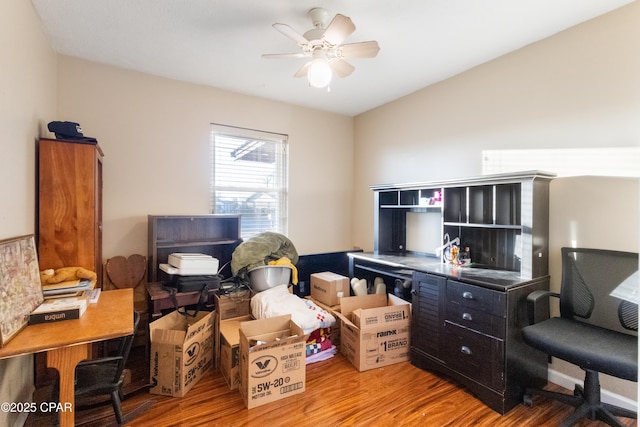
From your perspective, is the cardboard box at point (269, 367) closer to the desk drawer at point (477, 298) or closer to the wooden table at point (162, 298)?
the wooden table at point (162, 298)

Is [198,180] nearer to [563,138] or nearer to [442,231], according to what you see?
[442,231]

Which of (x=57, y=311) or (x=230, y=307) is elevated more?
(x=57, y=311)

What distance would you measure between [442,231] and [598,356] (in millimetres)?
1431

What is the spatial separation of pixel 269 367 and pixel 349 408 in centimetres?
59

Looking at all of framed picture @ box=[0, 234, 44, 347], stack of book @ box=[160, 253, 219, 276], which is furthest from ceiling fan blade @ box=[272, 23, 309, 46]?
stack of book @ box=[160, 253, 219, 276]

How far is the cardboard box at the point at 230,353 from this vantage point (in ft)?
7.24

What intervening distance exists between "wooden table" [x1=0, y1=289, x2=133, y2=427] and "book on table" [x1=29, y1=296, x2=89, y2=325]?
1.0 inches

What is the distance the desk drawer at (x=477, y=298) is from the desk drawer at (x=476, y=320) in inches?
1.1

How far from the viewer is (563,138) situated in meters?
2.30

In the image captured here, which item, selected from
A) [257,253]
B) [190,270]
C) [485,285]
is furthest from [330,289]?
[485,285]

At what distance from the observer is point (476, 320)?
6.95ft

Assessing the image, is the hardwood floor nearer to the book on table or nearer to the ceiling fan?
the book on table

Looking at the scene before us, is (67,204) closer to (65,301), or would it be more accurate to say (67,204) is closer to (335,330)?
(65,301)

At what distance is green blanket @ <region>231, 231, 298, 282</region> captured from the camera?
2.95 m
